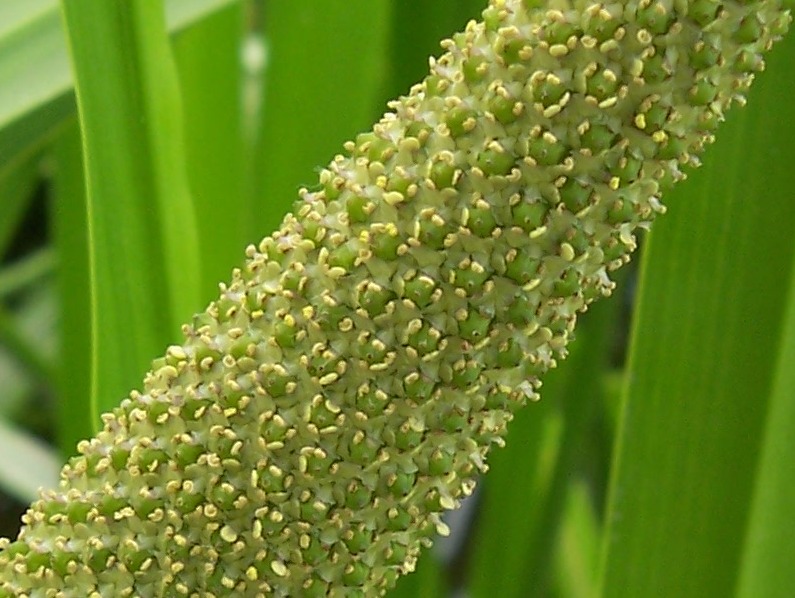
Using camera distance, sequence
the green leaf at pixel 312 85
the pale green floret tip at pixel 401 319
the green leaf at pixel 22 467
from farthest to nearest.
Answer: the green leaf at pixel 22 467
the green leaf at pixel 312 85
the pale green floret tip at pixel 401 319

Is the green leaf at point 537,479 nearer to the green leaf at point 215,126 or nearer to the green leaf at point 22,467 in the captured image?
the green leaf at point 215,126

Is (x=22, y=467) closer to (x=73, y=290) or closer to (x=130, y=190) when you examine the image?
(x=73, y=290)

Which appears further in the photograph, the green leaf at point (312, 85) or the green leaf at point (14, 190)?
the green leaf at point (14, 190)

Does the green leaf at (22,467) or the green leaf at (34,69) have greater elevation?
the green leaf at (34,69)

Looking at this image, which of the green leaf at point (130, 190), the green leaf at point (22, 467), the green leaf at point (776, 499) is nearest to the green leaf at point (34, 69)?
the green leaf at point (130, 190)

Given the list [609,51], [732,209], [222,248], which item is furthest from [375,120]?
[609,51]

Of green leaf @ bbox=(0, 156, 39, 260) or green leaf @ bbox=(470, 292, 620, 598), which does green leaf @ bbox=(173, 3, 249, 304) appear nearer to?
green leaf @ bbox=(0, 156, 39, 260)

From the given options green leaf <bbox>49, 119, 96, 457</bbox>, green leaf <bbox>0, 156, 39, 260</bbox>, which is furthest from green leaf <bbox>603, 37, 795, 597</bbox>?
green leaf <bbox>0, 156, 39, 260</bbox>
